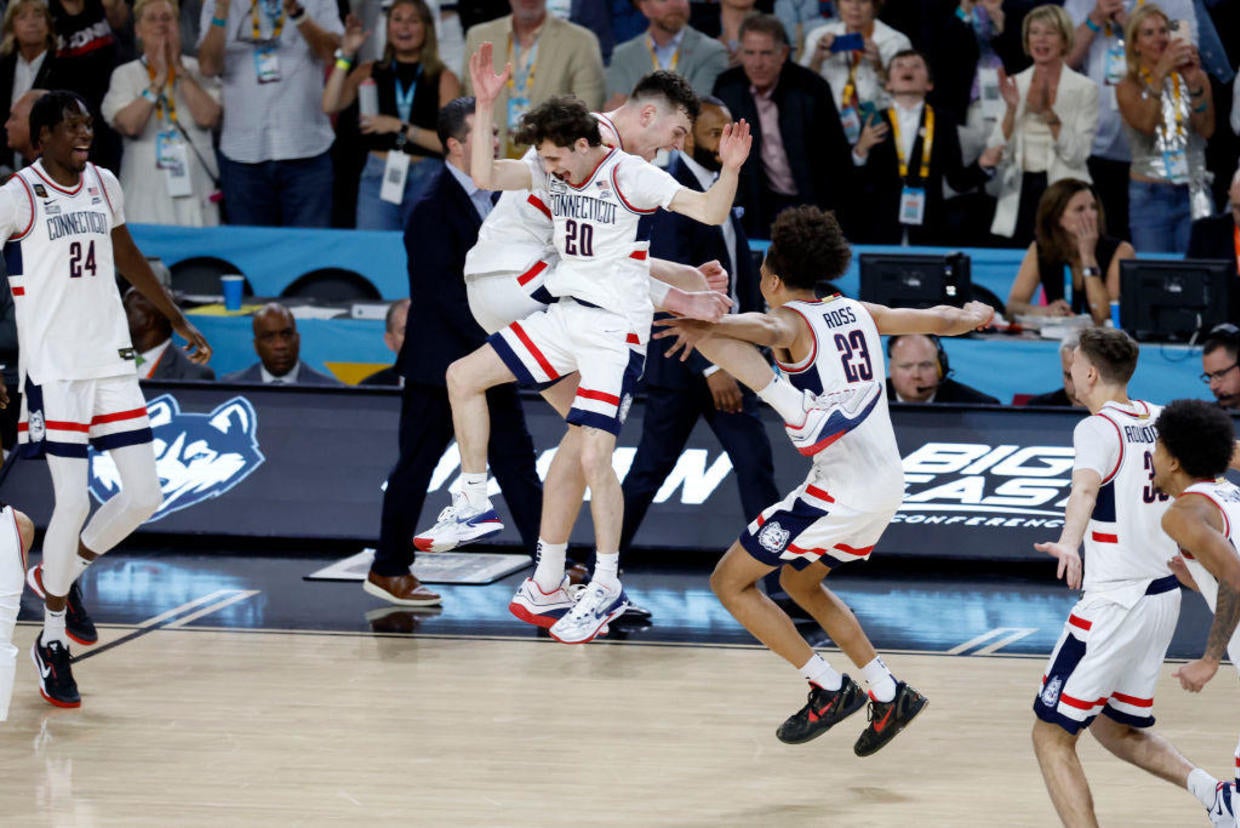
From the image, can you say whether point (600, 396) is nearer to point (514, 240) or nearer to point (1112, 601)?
point (514, 240)

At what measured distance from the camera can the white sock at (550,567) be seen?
666cm

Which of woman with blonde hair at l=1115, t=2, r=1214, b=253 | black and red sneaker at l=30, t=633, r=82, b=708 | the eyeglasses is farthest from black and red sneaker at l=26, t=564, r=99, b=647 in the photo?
woman with blonde hair at l=1115, t=2, r=1214, b=253

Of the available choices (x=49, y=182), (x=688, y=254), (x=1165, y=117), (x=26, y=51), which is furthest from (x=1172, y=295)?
(x=26, y=51)

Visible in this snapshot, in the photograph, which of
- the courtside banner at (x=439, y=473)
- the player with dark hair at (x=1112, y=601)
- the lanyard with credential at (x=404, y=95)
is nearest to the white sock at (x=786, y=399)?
the player with dark hair at (x=1112, y=601)

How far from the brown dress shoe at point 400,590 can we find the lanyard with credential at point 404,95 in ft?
13.5

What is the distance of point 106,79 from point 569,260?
6668 millimetres

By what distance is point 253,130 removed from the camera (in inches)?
459

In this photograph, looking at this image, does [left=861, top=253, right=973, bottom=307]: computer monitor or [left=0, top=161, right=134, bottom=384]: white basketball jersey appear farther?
[left=861, top=253, right=973, bottom=307]: computer monitor

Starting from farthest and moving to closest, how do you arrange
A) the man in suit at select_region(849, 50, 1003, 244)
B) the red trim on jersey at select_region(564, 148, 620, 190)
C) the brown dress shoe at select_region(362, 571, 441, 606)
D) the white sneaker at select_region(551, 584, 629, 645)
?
the man in suit at select_region(849, 50, 1003, 244) < the brown dress shoe at select_region(362, 571, 441, 606) < the white sneaker at select_region(551, 584, 629, 645) < the red trim on jersey at select_region(564, 148, 620, 190)

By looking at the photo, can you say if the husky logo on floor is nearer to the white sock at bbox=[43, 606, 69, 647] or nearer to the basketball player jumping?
the basketball player jumping

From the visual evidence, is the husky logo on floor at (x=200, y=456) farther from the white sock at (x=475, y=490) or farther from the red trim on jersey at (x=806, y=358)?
the red trim on jersey at (x=806, y=358)

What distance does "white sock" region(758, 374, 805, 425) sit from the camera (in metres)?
5.93

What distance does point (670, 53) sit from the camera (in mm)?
11234

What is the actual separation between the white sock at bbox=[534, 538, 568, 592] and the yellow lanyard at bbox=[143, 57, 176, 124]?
20.4 ft
